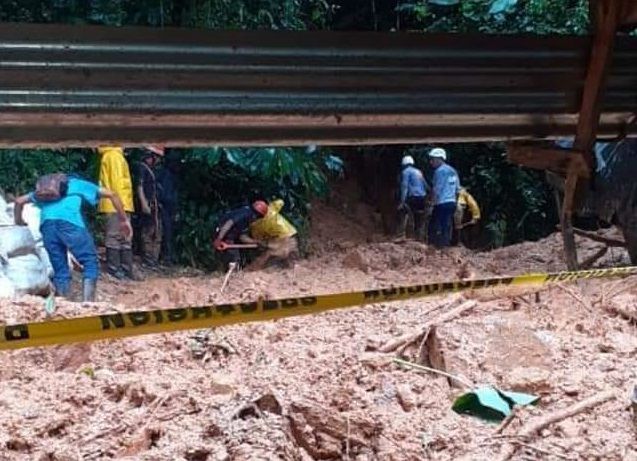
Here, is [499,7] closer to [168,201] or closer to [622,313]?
[168,201]

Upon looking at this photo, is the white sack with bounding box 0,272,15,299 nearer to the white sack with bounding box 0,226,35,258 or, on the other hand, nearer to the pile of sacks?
the pile of sacks

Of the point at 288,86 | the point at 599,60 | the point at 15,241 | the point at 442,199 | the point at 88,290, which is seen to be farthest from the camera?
the point at 442,199

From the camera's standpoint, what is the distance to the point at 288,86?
301 centimetres

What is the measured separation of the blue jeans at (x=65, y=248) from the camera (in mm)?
7941

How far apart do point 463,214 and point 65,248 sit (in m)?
7.96

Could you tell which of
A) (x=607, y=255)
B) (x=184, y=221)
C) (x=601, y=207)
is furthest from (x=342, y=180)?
(x=601, y=207)

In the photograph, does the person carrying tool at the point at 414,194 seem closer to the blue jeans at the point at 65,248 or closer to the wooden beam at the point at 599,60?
the blue jeans at the point at 65,248

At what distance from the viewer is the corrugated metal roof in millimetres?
2783

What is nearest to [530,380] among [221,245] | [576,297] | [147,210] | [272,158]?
[576,297]

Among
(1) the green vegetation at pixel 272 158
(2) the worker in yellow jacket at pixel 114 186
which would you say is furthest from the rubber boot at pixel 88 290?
(1) the green vegetation at pixel 272 158

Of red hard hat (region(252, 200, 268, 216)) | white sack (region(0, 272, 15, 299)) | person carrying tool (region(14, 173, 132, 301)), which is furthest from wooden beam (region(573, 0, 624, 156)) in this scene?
red hard hat (region(252, 200, 268, 216))

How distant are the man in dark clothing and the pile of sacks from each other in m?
2.79

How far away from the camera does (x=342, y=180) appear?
18359mm

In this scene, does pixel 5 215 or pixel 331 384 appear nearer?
pixel 331 384
